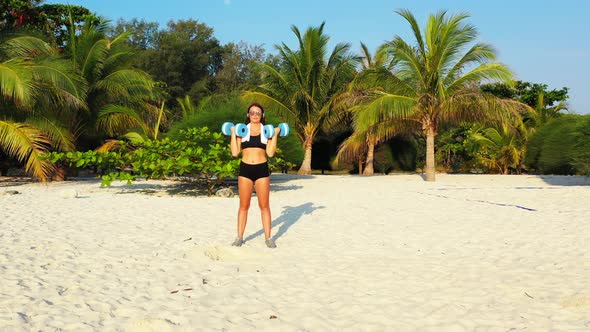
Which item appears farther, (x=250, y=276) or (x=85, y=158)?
(x=85, y=158)

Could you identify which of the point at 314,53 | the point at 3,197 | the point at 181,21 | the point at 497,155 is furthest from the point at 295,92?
the point at 181,21

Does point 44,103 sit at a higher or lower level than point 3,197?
higher

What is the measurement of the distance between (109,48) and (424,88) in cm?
1158

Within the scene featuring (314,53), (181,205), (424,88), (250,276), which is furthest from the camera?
(314,53)

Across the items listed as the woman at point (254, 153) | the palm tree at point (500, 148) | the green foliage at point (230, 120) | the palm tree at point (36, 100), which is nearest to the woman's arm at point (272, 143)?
the woman at point (254, 153)

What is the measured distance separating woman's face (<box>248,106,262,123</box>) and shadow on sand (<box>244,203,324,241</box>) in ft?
5.73

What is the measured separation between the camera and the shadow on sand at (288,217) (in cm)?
672

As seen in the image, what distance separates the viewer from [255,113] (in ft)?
18.0


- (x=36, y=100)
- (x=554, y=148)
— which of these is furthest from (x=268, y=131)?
(x=554, y=148)

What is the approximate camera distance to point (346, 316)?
11.3 feet

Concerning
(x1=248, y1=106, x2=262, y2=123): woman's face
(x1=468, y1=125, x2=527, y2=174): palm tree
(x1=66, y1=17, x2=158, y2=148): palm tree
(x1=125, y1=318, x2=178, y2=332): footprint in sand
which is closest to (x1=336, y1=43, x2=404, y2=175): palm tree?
(x1=468, y1=125, x2=527, y2=174): palm tree

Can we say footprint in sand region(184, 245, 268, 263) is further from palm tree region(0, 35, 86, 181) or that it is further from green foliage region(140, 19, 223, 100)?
green foliage region(140, 19, 223, 100)

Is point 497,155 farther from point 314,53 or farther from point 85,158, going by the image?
point 85,158

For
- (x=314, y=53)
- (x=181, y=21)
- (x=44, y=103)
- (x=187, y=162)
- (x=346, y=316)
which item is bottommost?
(x=346, y=316)
